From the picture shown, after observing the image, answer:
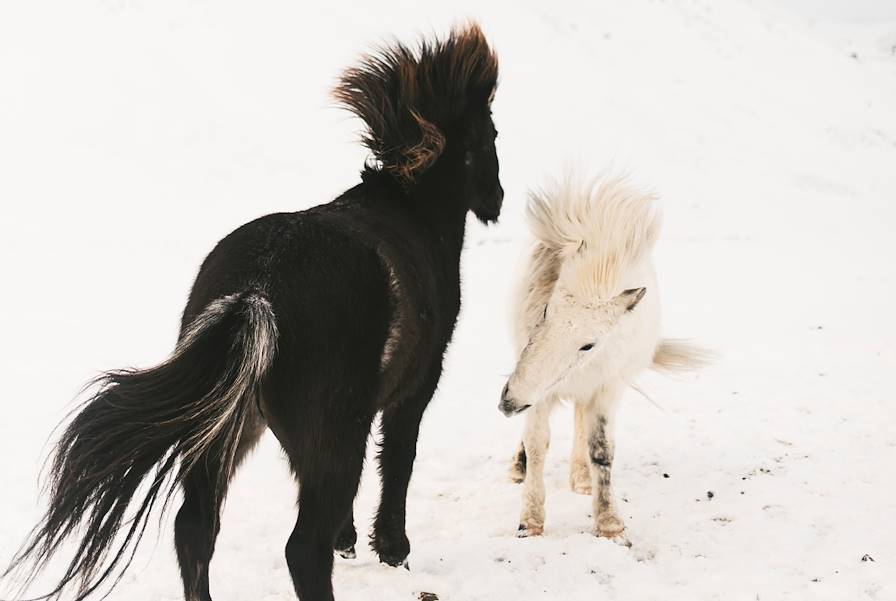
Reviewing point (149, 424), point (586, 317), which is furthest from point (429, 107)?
point (149, 424)

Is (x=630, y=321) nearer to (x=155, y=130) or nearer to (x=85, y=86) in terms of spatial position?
(x=155, y=130)

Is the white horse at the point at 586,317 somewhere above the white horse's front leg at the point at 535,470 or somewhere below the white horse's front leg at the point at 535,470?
above

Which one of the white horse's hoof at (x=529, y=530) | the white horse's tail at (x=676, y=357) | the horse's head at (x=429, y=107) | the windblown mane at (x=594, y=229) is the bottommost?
the white horse's hoof at (x=529, y=530)

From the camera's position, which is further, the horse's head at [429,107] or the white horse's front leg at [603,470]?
the white horse's front leg at [603,470]

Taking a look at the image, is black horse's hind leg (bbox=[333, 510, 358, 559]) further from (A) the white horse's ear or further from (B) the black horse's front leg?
(A) the white horse's ear

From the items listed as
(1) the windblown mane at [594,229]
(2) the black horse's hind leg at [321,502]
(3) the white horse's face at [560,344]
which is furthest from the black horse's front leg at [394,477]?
(1) the windblown mane at [594,229]

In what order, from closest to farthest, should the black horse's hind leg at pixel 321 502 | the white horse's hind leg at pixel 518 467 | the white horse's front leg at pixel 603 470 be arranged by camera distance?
the black horse's hind leg at pixel 321 502 → the white horse's front leg at pixel 603 470 → the white horse's hind leg at pixel 518 467

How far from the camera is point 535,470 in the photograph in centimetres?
469

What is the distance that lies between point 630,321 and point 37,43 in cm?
1485

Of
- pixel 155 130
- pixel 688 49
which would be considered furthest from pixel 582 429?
pixel 688 49

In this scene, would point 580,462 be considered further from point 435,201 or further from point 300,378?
point 300,378

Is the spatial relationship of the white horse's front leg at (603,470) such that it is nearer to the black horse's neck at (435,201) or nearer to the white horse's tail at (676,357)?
the white horse's tail at (676,357)

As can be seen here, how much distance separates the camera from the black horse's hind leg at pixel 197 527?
315cm

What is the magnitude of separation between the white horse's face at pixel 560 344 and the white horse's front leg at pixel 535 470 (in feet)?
1.64
